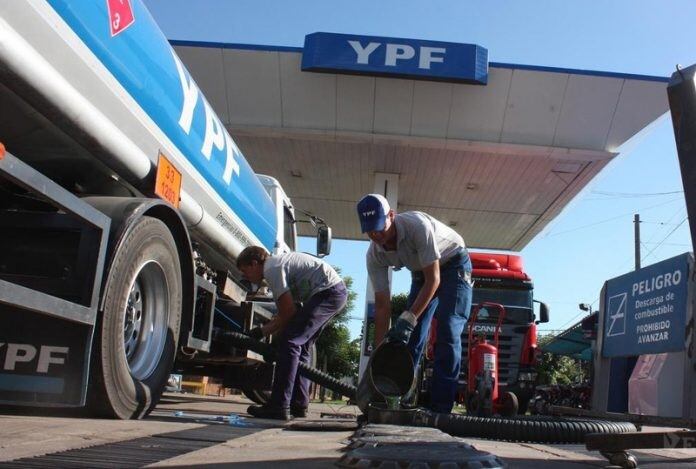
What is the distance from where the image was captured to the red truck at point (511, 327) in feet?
34.5

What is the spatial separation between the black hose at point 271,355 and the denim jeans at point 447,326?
1261 millimetres

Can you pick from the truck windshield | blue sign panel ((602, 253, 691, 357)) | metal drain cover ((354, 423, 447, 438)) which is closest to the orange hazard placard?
metal drain cover ((354, 423, 447, 438))

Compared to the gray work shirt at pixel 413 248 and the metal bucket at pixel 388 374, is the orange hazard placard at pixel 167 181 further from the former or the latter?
the metal bucket at pixel 388 374

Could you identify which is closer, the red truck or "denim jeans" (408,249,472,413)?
"denim jeans" (408,249,472,413)

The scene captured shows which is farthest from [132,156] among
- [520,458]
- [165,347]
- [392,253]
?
[520,458]

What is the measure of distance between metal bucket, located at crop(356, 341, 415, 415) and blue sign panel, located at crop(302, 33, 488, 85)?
30.6 ft

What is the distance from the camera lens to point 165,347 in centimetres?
410

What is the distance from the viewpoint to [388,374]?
412cm

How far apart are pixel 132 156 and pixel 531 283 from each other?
8837mm

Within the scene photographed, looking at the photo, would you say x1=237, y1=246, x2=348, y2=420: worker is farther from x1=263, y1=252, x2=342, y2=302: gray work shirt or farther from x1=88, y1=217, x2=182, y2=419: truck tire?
x1=88, y1=217, x2=182, y2=419: truck tire

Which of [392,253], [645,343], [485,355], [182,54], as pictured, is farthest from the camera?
[182,54]

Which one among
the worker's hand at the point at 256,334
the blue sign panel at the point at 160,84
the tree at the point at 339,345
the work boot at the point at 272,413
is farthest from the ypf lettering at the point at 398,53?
the tree at the point at 339,345

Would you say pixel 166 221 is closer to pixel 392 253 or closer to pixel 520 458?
pixel 392 253

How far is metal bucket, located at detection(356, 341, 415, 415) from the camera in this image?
3.91 m
